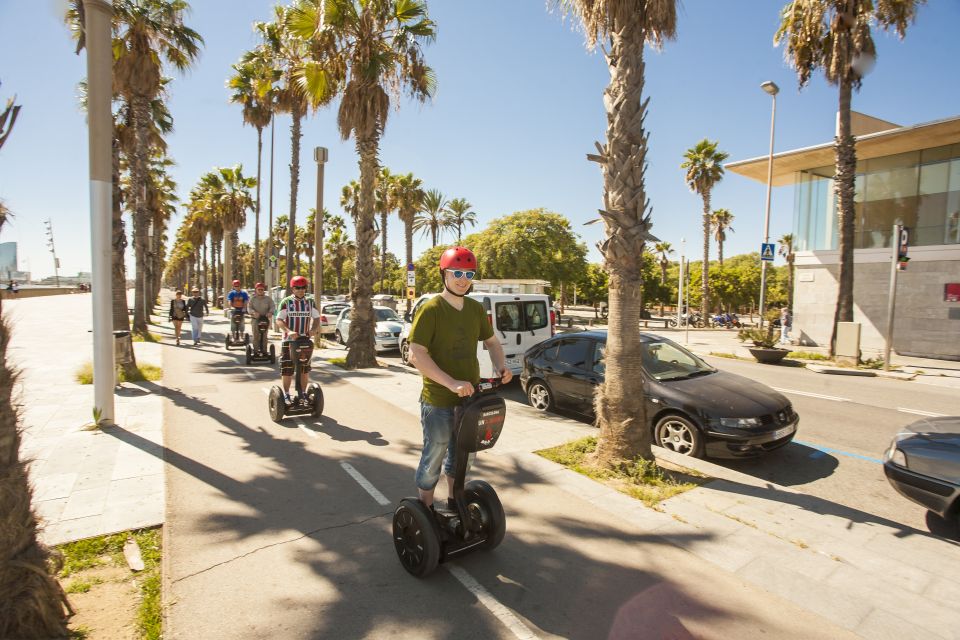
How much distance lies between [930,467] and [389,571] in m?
4.57

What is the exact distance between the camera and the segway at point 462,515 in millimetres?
3184

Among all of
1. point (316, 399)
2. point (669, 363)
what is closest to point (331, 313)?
point (316, 399)

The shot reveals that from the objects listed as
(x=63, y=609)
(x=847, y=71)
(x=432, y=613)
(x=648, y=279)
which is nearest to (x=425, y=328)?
(x=432, y=613)

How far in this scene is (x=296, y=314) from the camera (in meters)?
7.40

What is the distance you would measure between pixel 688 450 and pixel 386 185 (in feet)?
117

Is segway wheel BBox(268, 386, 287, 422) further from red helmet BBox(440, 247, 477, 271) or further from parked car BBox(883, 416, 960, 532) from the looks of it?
parked car BBox(883, 416, 960, 532)

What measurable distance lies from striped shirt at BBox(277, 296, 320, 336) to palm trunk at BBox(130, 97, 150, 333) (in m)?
12.7

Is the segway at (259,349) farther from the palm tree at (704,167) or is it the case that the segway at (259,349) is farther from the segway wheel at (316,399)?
the palm tree at (704,167)

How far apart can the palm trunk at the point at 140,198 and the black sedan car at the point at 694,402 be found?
52.1ft

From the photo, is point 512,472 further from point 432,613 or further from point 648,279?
point 648,279

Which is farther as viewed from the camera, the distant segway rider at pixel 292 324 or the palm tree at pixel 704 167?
the palm tree at pixel 704 167

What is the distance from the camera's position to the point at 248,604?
10.2 ft

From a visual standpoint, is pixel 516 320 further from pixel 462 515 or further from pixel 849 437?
pixel 462 515

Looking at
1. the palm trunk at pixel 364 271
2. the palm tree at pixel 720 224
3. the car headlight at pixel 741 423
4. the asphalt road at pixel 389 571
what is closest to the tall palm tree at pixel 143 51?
the palm trunk at pixel 364 271
